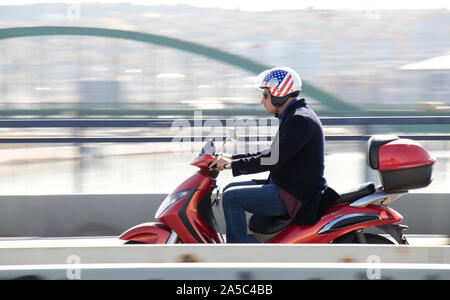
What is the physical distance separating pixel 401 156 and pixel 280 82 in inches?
29.1

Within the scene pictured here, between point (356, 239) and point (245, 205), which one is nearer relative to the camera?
point (356, 239)

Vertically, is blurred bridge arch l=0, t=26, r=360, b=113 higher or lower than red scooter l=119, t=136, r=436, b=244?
higher

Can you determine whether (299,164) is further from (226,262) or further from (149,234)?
(226,262)

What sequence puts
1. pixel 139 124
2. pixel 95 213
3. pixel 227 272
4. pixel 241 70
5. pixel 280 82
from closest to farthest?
pixel 227 272 < pixel 280 82 < pixel 95 213 < pixel 139 124 < pixel 241 70

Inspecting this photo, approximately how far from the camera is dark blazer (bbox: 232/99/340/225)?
342cm

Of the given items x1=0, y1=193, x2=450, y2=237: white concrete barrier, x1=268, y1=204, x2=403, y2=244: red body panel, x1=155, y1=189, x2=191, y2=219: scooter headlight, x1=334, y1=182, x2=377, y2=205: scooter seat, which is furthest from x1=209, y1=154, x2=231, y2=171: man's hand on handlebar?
x1=0, y1=193, x2=450, y2=237: white concrete barrier

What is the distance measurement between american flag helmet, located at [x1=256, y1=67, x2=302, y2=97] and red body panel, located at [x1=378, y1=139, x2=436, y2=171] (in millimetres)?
567

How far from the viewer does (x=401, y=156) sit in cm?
342

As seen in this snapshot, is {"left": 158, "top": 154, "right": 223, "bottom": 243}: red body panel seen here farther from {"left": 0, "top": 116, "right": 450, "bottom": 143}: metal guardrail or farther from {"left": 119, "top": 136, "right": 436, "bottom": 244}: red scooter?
{"left": 0, "top": 116, "right": 450, "bottom": 143}: metal guardrail

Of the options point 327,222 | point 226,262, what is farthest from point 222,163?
point 226,262

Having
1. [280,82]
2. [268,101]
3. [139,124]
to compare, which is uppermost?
[280,82]

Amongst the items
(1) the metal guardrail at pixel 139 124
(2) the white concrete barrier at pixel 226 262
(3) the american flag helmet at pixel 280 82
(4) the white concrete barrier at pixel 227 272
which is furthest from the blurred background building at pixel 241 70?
(4) the white concrete barrier at pixel 227 272

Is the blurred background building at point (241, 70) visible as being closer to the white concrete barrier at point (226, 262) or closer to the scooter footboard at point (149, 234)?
the scooter footboard at point (149, 234)

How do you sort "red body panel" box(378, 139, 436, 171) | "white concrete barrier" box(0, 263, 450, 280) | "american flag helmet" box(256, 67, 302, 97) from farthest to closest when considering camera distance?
1. "american flag helmet" box(256, 67, 302, 97)
2. "red body panel" box(378, 139, 436, 171)
3. "white concrete barrier" box(0, 263, 450, 280)
